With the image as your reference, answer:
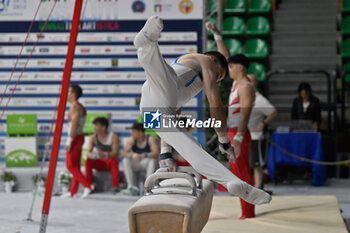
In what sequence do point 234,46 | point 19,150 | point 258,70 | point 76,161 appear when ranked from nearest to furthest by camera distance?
point 76,161, point 19,150, point 258,70, point 234,46

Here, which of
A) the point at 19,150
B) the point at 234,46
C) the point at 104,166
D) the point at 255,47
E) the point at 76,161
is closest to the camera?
the point at 76,161

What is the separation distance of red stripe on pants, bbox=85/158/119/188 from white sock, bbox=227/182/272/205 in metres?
4.53

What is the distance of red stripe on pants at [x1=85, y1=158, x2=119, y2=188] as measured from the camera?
778 centimetres

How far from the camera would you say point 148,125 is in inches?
136

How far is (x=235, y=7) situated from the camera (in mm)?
12055

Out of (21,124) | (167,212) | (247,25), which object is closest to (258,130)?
(21,124)

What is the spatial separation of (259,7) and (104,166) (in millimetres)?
5814

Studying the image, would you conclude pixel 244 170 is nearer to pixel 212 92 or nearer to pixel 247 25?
pixel 212 92

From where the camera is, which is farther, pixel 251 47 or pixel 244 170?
pixel 251 47

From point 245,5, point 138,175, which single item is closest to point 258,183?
point 138,175

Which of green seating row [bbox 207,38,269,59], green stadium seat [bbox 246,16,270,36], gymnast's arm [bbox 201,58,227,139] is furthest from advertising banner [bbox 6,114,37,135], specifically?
gymnast's arm [bbox 201,58,227,139]

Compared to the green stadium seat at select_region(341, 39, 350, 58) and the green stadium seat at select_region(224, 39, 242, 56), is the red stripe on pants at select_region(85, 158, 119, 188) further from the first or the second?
the green stadium seat at select_region(341, 39, 350, 58)

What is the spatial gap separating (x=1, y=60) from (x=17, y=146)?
1.35 metres

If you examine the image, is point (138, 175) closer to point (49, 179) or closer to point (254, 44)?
point (49, 179)
